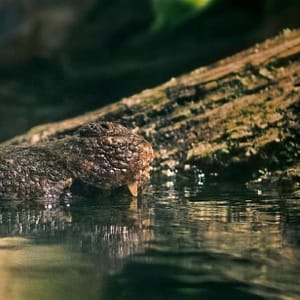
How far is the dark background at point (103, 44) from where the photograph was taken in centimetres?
610

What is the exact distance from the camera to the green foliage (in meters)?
7.07

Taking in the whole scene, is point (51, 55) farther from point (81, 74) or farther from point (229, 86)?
point (229, 86)

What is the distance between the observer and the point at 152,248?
1.73m

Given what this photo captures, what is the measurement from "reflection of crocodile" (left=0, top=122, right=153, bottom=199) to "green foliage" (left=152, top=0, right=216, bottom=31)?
4643 mm

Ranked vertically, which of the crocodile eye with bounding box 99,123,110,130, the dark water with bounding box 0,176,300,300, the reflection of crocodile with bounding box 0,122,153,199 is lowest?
the dark water with bounding box 0,176,300,300

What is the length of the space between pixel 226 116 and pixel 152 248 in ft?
6.34

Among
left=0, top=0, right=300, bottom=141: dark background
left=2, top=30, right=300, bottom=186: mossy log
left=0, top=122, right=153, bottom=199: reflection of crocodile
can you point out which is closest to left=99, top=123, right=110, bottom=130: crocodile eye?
left=0, top=122, right=153, bottom=199: reflection of crocodile

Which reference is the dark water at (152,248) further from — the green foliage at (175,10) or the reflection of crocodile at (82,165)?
the green foliage at (175,10)

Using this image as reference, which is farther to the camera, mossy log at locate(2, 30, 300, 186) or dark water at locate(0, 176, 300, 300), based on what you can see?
mossy log at locate(2, 30, 300, 186)

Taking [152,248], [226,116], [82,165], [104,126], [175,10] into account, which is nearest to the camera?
[152,248]

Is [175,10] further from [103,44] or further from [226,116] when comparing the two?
[226,116]

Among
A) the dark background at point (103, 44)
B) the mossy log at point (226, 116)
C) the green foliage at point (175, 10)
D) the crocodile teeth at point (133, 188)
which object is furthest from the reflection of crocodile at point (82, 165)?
the green foliage at point (175, 10)

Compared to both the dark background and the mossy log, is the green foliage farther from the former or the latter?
the mossy log

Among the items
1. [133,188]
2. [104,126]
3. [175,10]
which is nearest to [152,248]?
[133,188]
